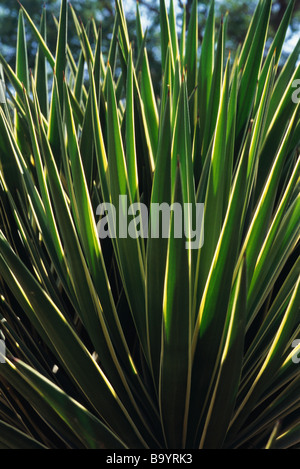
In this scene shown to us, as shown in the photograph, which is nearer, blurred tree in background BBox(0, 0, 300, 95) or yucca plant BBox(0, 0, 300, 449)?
yucca plant BBox(0, 0, 300, 449)

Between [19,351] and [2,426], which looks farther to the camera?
[19,351]

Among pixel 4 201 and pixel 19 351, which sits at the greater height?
pixel 4 201

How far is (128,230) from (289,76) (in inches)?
27.9

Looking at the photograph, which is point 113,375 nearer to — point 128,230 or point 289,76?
point 128,230

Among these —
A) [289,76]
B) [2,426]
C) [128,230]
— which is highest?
[289,76]

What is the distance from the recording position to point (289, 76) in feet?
4.53

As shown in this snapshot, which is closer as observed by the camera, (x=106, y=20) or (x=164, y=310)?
(x=164, y=310)

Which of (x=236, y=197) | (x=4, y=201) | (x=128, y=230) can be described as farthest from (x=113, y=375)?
(x=4, y=201)

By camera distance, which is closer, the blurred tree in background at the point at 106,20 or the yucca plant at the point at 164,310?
the yucca plant at the point at 164,310
